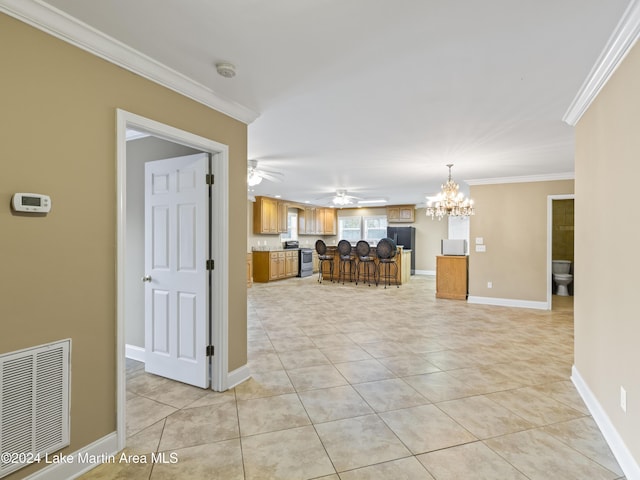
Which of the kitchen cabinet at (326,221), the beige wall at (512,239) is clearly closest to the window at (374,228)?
the kitchen cabinet at (326,221)

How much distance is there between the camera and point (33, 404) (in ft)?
5.00

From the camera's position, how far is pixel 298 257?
9.97 meters

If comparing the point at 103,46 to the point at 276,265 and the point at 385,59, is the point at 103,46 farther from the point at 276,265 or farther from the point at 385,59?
the point at 276,265

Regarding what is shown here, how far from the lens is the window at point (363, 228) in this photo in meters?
11.3

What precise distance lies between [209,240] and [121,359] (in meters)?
1.09

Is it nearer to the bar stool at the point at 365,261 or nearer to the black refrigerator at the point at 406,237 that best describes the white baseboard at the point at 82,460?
the bar stool at the point at 365,261

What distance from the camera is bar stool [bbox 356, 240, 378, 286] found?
26.7 feet

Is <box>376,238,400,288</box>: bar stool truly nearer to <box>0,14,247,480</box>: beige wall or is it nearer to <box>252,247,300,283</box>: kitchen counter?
<box>252,247,300,283</box>: kitchen counter

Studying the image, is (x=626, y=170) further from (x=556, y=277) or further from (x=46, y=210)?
(x=556, y=277)

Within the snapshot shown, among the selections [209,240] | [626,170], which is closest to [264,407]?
[209,240]

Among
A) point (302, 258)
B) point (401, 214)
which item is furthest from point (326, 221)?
point (401, 214)

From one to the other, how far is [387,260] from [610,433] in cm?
621

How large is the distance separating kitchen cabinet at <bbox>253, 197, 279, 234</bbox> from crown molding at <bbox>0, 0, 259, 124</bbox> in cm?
622

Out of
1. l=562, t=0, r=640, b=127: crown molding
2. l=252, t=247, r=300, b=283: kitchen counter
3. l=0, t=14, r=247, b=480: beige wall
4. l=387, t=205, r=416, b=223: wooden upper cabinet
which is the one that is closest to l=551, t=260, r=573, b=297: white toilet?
l=387, t=205, r=416, b=223: wooden upper cabinet
